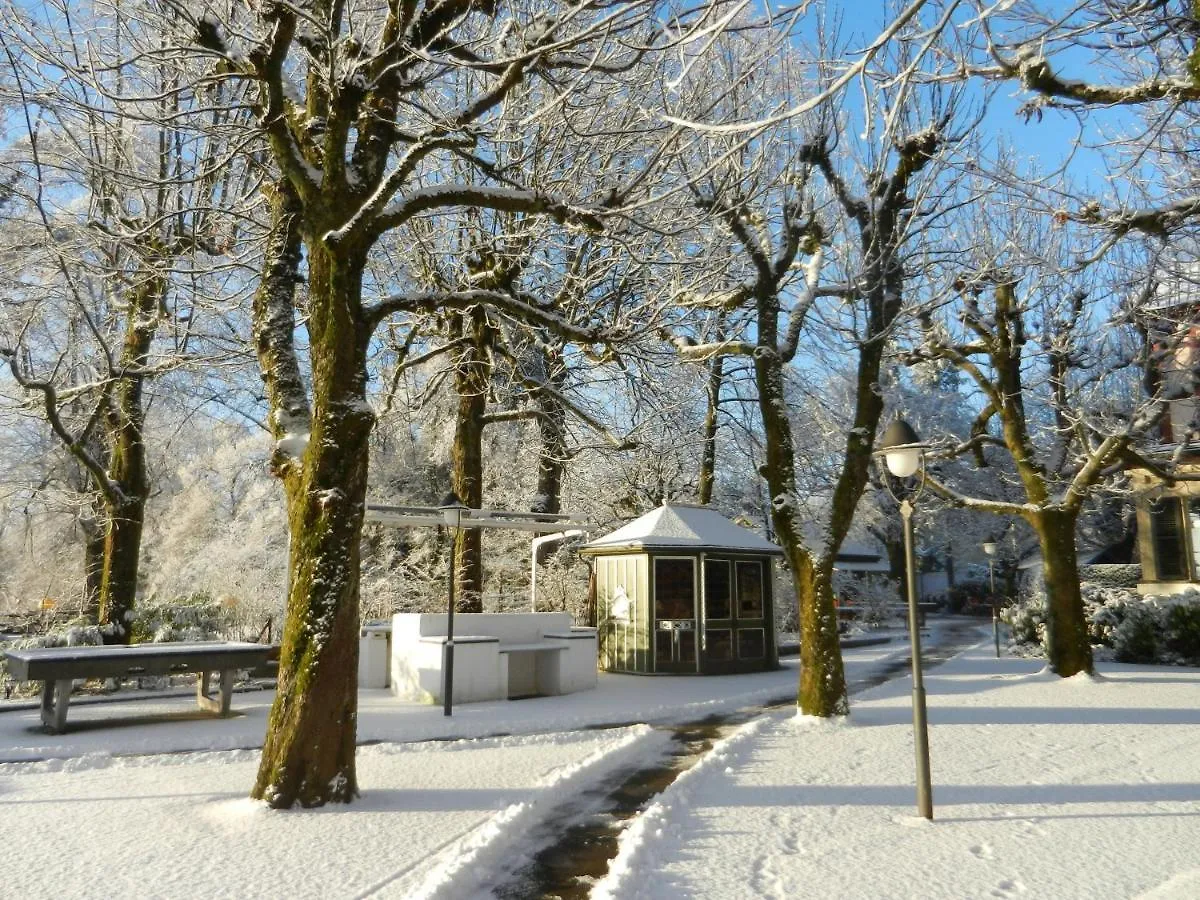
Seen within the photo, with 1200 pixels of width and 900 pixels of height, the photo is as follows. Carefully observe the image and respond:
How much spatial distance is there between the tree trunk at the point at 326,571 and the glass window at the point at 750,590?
459 inches

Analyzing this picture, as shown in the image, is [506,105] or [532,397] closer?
[506,105]

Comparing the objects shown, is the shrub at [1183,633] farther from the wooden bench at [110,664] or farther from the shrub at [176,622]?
the shrub at [176,622]

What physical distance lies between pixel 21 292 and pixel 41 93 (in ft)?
31.3

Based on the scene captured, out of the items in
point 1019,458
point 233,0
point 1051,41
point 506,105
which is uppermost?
point 233,0

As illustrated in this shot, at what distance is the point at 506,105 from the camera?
8.29 metres

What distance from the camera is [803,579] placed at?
10.5 meters

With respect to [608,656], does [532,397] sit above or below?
above

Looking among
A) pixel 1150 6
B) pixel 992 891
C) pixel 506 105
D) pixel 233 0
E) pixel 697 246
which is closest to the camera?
pixel 992 891

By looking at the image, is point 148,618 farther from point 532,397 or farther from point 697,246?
point 697,246

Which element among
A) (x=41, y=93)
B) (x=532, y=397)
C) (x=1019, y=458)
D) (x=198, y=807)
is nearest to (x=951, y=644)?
(x=1019, y=458)

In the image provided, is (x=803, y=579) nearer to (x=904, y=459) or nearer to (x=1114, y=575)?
(x=904, y=459)

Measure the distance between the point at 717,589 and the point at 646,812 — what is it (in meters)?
10.8

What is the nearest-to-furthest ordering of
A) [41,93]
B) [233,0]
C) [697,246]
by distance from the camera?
1. [41,93]
2. [233,0]
3. [697,246]

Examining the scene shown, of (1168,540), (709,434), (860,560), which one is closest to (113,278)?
(709,434)
